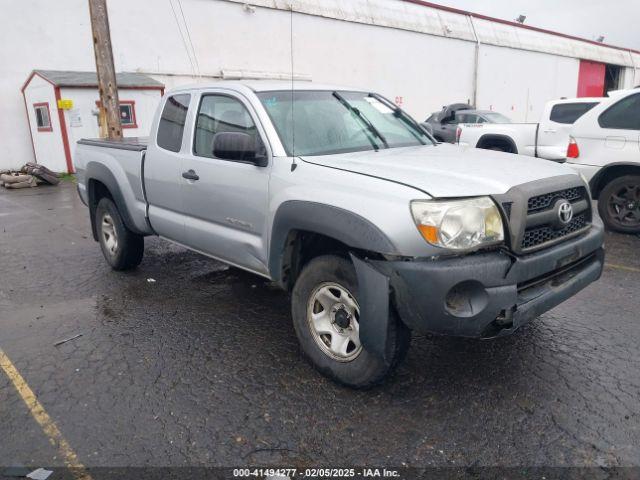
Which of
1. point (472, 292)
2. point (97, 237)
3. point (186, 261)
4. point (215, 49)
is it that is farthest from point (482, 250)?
point (215, 49)

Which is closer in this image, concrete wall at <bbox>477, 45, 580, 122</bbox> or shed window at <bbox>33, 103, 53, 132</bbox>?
shed window at <bbox>33, 103, 53, 132</bbox>

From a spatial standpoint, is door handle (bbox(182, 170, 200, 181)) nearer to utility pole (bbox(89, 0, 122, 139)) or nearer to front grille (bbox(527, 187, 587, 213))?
front grille (bbox(527, 187, 587, 213))

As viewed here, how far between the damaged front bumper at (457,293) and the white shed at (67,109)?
13387 mm

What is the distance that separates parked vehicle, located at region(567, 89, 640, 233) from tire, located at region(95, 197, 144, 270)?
5688 mm

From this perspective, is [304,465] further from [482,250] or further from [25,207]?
[25,207]

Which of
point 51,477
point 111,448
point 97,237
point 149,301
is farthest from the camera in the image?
point 97,237

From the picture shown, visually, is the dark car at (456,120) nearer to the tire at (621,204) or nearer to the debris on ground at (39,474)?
the tire at (621,204)

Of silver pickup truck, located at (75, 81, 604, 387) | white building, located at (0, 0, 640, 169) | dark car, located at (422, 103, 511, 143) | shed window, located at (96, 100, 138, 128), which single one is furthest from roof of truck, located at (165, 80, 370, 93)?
dark car, located at (422, 103, 511, 143)

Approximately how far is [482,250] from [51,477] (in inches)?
95.3

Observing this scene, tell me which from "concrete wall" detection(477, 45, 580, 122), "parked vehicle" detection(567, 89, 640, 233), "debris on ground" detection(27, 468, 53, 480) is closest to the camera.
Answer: "debris on ground" detection(27, 468, 53, 480)

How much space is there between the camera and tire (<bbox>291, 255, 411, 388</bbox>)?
2.98 metres

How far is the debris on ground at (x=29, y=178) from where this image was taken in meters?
12.8

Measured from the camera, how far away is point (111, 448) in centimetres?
268

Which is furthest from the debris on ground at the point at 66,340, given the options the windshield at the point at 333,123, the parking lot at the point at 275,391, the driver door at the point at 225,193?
the windshield at the point at 333,123
